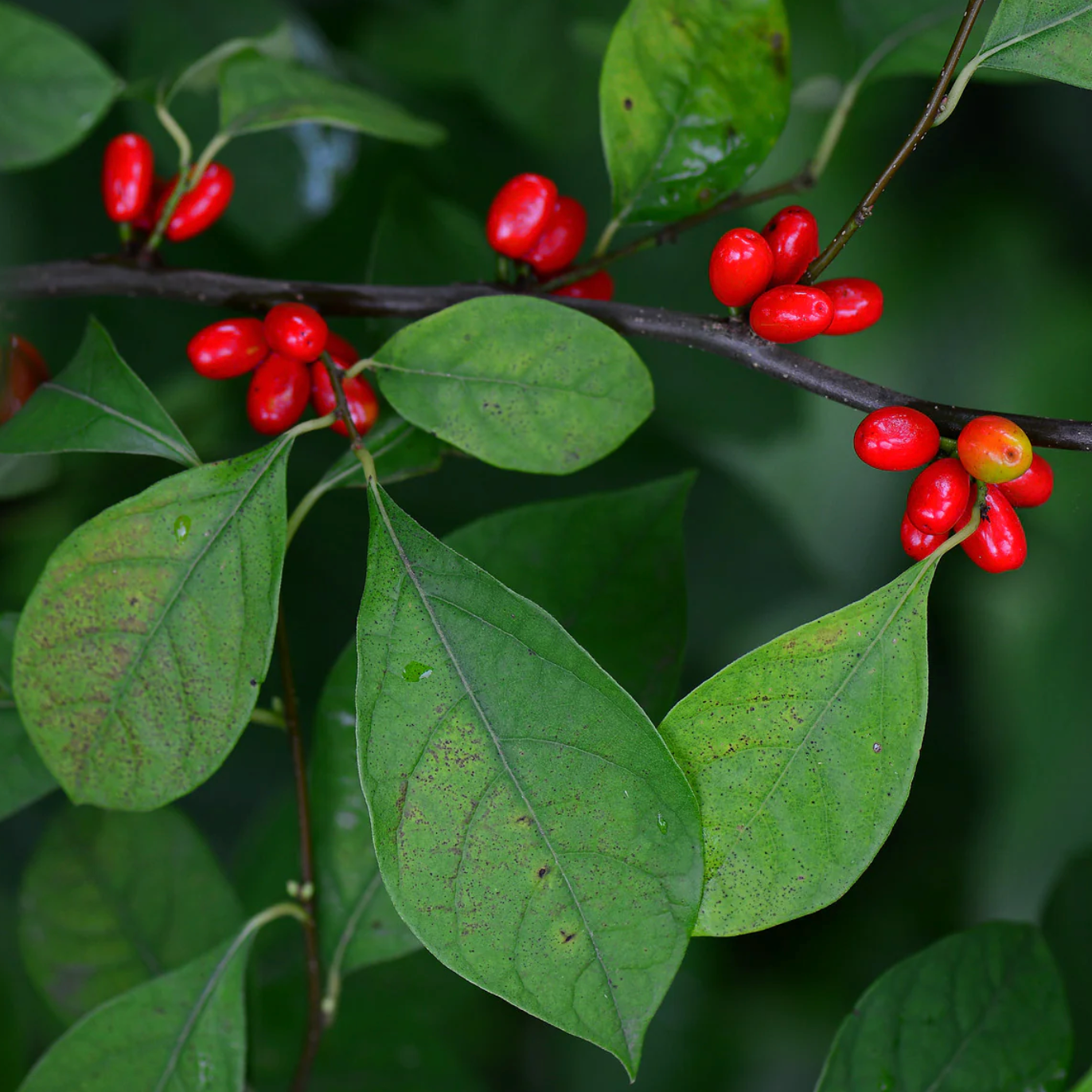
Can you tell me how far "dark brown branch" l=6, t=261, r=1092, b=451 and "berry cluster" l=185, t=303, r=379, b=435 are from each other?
30 mm

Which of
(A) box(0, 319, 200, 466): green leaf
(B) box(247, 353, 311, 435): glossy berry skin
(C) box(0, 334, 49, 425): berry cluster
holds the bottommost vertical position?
(C) box(0, 334, 49, 425): berry cluster

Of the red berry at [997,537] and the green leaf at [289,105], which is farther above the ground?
the green leaf at [289,105]

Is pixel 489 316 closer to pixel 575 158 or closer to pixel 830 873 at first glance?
pixel 830 873

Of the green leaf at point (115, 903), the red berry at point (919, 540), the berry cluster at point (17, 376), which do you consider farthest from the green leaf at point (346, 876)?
the red berry at point (919, 540)

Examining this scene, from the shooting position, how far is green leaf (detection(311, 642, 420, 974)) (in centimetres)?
77

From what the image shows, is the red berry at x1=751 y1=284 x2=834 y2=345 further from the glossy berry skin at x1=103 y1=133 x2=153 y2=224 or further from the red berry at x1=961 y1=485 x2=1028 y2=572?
the glossy berry skin at x1=103 y1=133 x2=153 y2=224

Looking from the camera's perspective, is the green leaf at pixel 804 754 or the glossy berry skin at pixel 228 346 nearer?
the green leaf at pixel 804 754

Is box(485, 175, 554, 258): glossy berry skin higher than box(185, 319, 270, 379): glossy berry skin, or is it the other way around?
box(485, 175, 554, 258): glossy berry skin

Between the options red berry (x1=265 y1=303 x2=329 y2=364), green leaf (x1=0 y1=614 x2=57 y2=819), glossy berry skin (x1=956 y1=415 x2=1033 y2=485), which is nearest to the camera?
glossy berry skin (x1=956 y1=415 x2=1033 y2=485)

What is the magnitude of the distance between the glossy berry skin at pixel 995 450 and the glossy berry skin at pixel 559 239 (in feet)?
0.99

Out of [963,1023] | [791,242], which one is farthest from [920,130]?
[963,1023]

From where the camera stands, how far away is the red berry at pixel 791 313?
0.52m

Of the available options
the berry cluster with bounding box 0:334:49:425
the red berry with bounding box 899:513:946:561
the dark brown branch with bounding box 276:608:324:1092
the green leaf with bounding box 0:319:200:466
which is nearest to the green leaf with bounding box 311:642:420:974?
the dark brown branch with bounding box 276:608:324:1092

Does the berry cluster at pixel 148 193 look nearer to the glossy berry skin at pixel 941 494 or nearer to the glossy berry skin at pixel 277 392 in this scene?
the glossy berry skin at pixel 277 392
